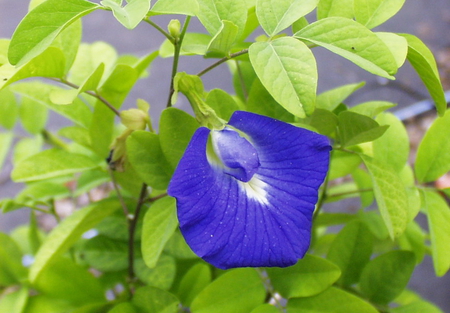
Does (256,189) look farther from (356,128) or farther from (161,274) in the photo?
(161,274)

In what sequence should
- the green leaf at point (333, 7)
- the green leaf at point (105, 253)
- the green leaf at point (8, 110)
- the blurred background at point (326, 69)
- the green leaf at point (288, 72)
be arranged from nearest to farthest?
the green leaf at point (288, 72), the green leaf at point (333, 7), the green leaf at point (105, 253), the green leaf at point (8, 110), the blurred background at point (326, 69)

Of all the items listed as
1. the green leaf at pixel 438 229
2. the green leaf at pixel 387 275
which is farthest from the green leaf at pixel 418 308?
the green leaf at pixel 438 229

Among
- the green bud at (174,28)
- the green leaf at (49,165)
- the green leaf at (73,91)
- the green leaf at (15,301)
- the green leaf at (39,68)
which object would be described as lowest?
the green leaf at (15,301)

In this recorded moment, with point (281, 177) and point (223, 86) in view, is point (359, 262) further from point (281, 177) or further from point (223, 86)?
point (223, 86)

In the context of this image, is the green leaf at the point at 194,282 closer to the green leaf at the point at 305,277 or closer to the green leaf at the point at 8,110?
the green leaf at the point at 305,277

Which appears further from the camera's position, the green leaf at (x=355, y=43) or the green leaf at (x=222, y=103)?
the green leaf at (x=222, y=103)

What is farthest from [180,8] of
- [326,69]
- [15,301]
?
[326,69]

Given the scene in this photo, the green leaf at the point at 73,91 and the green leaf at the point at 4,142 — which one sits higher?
the green leaf at the point at 73,91

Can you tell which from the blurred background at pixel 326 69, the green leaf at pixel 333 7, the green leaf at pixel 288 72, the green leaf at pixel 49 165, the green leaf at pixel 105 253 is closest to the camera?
the green leaf at pixel 288 72
